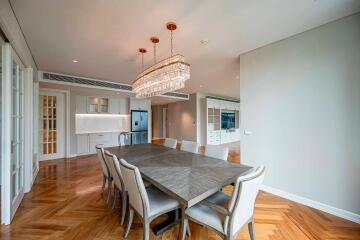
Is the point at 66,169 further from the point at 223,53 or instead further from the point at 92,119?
the point at 223,53

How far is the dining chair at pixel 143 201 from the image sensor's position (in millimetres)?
1360

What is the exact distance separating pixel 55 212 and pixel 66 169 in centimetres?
210

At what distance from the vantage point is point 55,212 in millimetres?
2109

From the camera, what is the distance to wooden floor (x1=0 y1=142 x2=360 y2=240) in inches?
66.9

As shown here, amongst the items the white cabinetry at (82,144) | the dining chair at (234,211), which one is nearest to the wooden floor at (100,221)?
the dining chair at (234,211)

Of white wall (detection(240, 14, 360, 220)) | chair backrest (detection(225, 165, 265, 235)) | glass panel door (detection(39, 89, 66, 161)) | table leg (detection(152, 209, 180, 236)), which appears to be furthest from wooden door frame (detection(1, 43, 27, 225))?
white wall (detection(240, 14, 360, 220))

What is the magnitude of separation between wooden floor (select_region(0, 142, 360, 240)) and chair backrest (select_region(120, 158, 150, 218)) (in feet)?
1.64

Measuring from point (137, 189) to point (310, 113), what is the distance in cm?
251

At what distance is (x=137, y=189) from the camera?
1.39 m

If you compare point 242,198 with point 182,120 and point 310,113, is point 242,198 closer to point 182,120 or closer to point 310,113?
point 310,113

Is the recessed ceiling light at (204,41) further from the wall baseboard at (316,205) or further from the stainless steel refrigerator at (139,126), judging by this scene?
the stainless steel refrigerator at (139,126)

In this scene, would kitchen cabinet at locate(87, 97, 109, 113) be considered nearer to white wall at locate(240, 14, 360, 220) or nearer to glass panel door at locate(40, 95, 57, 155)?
glass panel door at locate(40, 95, 57, 155)

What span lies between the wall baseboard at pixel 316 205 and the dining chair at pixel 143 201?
6.29 ft

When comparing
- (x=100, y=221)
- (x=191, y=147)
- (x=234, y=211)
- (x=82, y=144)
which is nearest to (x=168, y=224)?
(x=100, y=221)
